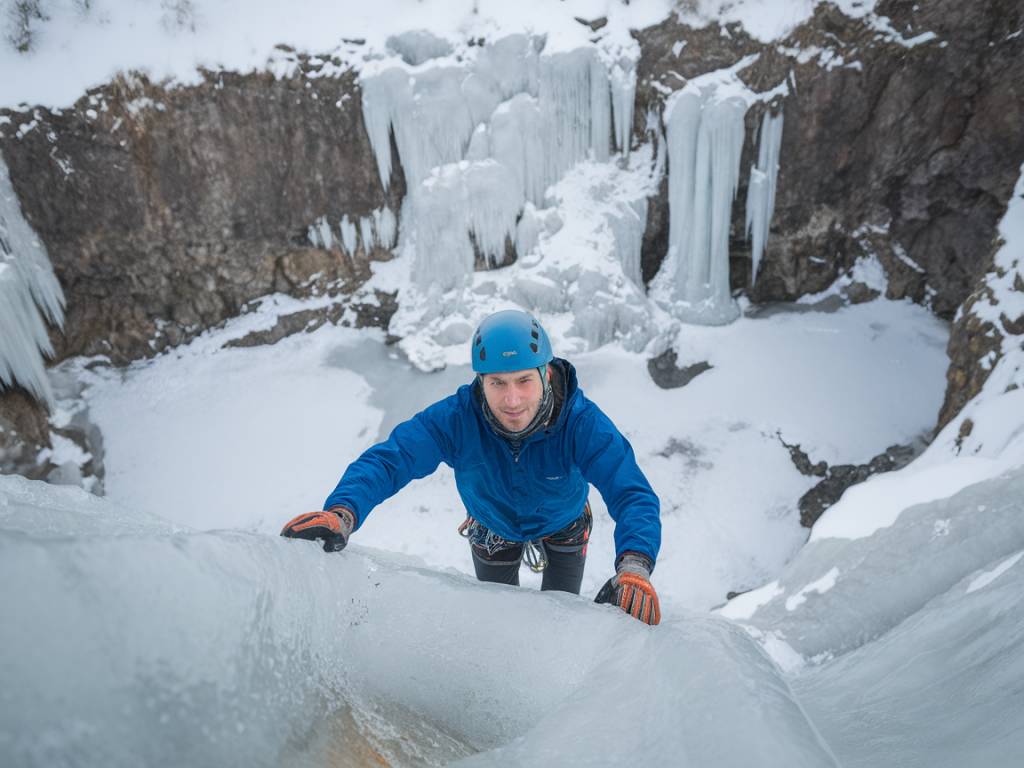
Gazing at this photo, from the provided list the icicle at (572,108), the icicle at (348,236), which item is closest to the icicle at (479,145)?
the icicle at (572,108)

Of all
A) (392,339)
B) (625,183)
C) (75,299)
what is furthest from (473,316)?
(75,299)

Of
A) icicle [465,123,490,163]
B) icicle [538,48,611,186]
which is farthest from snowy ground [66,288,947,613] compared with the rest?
icicle [465,123,490,163]

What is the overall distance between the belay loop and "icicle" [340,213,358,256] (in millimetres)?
7892

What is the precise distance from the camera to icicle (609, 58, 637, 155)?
8336 millimetres

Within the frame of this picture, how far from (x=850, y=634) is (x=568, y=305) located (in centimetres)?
646

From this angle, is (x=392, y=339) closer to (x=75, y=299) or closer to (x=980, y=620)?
(x=75, y=299)

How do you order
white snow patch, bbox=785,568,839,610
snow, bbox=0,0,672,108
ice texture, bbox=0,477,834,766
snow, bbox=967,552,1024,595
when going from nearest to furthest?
ice texture, bbox=0,477,834,766 < snow, bbox=967,552,1024,595 < white snow patch, bbox=785,568,839,610 < snow, bbox=0,0,672,108

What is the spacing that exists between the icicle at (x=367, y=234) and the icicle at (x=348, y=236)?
13 centimetres

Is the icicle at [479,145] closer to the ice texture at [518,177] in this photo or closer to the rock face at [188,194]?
the ice texture at [518,177]

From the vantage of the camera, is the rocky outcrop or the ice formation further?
the ice formation

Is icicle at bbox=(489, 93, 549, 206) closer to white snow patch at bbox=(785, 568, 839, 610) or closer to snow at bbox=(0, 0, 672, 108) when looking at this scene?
snow at bbox=(0, 0, 672, 108)

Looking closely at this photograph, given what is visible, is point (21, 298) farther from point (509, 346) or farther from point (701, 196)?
point (701, 196)

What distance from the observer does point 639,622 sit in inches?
63.2

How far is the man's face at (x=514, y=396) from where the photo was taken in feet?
6.48
